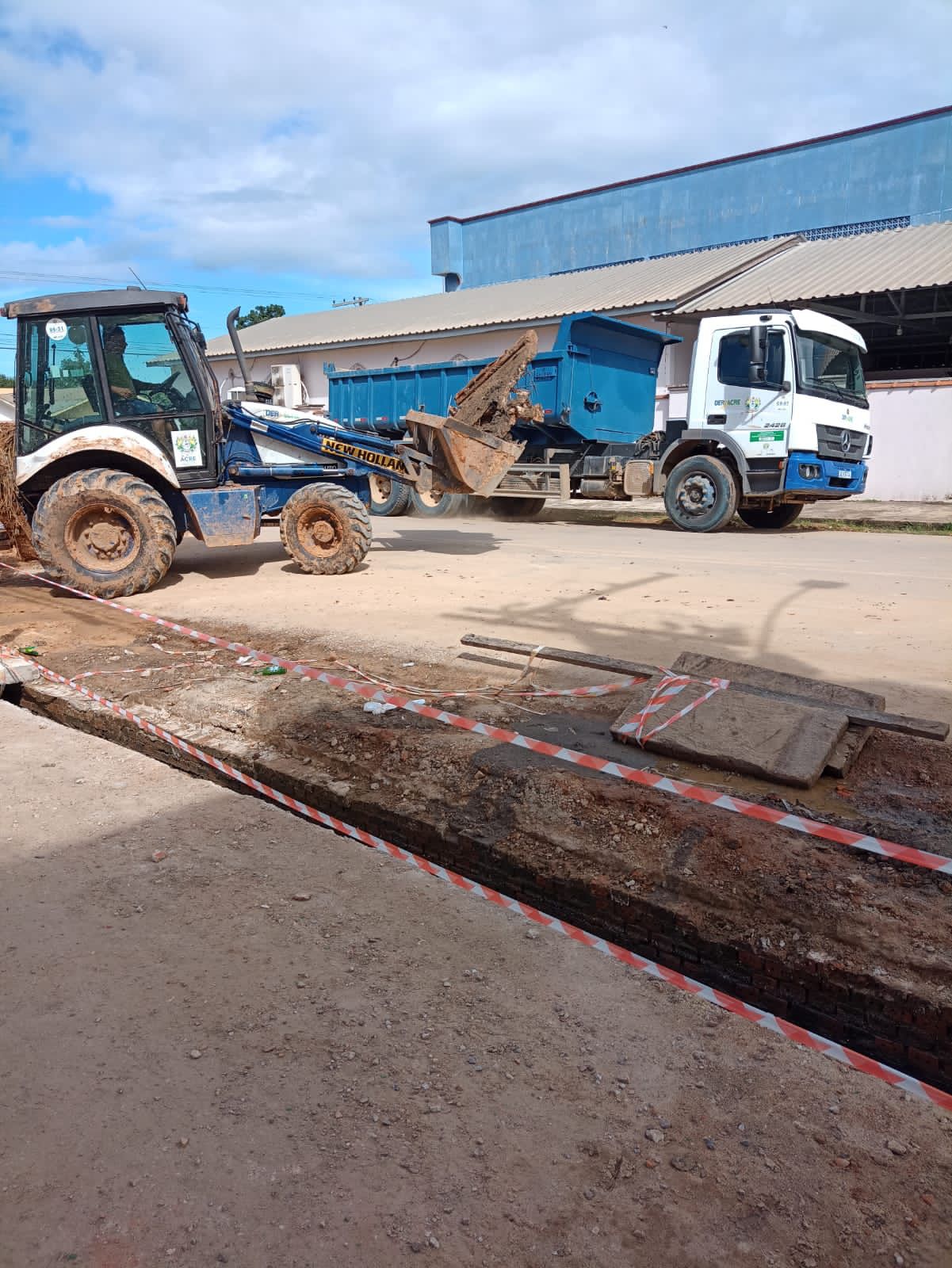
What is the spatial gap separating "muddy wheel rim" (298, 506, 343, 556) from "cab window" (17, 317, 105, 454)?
211 centimetres

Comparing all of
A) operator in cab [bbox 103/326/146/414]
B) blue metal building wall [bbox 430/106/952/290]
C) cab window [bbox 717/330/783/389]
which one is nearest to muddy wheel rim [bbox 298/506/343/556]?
operator in cab [bbox 103/326/146/414]

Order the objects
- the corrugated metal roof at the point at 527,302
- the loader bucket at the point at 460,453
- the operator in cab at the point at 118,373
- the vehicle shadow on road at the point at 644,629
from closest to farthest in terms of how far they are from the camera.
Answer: the vehicle shadow on road at the point at 644,629 < the operator in cab at the point at 118,373 < the loader bucket at the point at 460,453 < the corrugated metal roof at the point at 527,302

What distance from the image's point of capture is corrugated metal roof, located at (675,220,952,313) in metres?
17.4

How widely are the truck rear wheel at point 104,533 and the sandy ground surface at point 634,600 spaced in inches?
16.0

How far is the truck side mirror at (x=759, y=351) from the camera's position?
37.3 ft

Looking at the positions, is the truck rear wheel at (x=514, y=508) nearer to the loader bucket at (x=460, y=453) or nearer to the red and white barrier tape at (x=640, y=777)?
the loader bucket at (x=460, y=453)

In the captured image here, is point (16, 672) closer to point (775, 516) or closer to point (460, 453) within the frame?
point (460, 453)

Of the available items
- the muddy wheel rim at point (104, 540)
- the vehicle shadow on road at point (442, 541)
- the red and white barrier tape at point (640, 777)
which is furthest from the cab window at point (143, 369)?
the vehicle shadow on road at point (442, 541)

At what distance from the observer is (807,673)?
17.5 feet

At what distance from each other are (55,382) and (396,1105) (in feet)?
26.2

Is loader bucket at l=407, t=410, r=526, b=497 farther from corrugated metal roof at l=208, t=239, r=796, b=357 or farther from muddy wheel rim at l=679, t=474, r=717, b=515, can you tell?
corrugated metal roof at l=208, t=239, r=796, b=357

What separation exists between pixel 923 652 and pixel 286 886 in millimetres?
4547

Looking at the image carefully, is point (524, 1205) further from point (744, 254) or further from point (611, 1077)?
point (744, 254)

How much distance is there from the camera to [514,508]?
16484 mm
